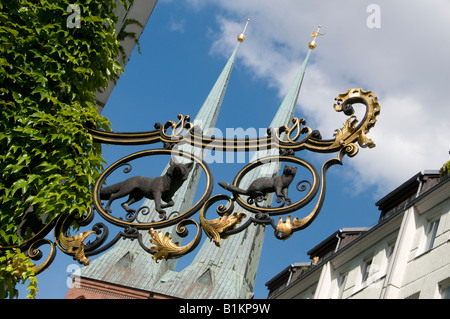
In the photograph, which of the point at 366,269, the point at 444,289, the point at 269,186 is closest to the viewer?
the point at 269,186

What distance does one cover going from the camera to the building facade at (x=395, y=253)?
30.4 meters

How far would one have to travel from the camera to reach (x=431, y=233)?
3212 centimetres

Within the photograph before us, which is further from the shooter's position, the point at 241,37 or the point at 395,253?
the point at 241,37

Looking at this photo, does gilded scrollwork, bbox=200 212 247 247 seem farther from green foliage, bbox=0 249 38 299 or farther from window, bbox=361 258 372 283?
window, bbox=361 258 372 283

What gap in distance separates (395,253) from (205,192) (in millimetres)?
28042

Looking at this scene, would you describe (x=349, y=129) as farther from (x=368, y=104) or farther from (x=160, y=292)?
(x=160, y=292)

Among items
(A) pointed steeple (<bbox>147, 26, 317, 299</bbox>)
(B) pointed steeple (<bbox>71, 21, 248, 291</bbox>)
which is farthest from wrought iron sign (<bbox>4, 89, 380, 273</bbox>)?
(A) pointed steeple (<bbox>147, 26, 317, 299</bbox>)

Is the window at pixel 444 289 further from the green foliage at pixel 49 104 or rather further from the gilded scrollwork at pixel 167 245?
the gilded scrollwork at pixel 167 245

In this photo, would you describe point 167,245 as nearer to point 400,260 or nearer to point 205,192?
point 205,192

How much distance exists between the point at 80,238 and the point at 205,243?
193 ft

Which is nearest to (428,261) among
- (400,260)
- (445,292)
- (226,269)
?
(400,260)

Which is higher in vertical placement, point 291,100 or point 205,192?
point 291,100

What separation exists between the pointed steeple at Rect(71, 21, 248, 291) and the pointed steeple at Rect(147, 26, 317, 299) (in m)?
1.11

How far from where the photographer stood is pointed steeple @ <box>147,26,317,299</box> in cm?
6450
